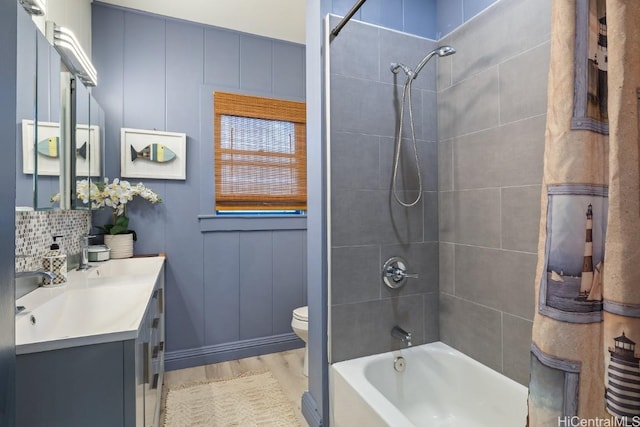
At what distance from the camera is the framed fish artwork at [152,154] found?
2.35 m

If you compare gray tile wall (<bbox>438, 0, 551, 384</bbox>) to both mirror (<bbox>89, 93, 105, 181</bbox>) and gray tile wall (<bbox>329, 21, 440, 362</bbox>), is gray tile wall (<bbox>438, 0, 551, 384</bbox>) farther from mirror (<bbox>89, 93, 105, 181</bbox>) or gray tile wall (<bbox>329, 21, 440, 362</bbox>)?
mirror (<bbox>89, 93, 105, 181</bbox>)

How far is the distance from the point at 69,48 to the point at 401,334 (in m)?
2.32

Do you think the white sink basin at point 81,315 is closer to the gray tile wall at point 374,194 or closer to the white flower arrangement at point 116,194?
the white flower arrangement at point 116,194

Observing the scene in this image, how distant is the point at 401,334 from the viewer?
5.64ft

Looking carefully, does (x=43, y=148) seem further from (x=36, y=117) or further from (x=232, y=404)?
(x=232, y=404)

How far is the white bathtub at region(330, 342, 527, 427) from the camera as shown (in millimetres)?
1415

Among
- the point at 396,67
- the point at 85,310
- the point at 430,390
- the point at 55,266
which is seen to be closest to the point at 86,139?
the point at 55,266

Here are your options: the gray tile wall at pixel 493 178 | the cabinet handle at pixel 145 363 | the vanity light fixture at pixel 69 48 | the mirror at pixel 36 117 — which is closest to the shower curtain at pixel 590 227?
the gray tile wall at pixel 493 178

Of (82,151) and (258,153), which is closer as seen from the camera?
(82,151)

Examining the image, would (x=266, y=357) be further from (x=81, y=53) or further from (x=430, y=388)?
(x=81, y=53)

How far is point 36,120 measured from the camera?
4.44 ft

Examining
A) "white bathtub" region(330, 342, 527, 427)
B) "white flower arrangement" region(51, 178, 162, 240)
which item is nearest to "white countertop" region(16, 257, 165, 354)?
"white flower arrangement" region(51, 178, 162, 240)

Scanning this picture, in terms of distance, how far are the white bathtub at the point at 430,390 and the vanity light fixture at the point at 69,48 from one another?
216cm

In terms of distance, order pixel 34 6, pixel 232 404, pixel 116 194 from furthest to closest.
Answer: pixel 116 194 → pixel 232 404 → pixel 34 6
